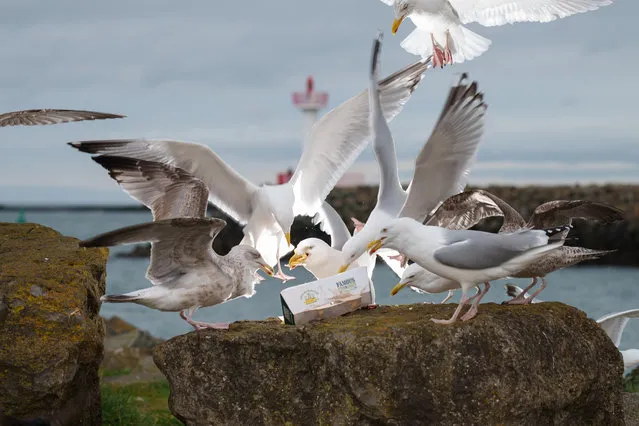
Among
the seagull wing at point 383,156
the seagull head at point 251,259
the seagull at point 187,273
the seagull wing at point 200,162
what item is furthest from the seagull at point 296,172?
the seagull at point 187,273

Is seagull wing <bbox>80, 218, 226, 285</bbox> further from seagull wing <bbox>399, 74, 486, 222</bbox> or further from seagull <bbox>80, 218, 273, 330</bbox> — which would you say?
seagull wing <bbox>399, 74, 486, 222</bbox>

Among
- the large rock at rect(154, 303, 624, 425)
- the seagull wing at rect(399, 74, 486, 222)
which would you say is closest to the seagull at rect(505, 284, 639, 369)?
the seagull wing at rect(399, 74, 486, 222)

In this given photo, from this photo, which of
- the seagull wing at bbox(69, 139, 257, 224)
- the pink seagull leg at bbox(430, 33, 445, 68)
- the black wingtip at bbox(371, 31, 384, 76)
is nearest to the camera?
the black wingtip at bbox(371, 31, 384, 76)

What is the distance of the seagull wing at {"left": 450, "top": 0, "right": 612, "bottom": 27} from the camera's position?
9.03 metres

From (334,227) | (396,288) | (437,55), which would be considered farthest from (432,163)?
(437,55)

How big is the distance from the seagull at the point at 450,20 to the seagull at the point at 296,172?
0.62m

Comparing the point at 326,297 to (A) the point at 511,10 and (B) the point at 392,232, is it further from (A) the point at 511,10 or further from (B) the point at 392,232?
(A) the point at 511,10

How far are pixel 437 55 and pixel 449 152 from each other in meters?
2.53

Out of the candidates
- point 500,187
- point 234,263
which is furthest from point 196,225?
point 500,187

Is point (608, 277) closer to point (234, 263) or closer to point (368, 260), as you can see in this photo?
point (368, 260)

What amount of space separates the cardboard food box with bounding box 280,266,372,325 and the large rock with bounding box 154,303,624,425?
12 centimetres

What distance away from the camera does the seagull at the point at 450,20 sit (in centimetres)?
873

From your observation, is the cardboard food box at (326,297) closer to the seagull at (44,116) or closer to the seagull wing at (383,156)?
the seagull wing at (383,156)

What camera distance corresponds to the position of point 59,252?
639 centimetres
